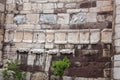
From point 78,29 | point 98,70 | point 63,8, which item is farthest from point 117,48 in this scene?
point 63,8

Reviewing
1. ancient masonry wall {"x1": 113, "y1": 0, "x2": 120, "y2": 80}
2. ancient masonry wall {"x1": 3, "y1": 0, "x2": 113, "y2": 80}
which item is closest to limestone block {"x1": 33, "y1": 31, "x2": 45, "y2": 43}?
ancient masonry wall {"x1": 3, "y1": 0, "x2": 113, "y2": 80}

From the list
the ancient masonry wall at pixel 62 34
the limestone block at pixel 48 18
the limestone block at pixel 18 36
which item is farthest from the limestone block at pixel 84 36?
the limestone block at pixel 18 36

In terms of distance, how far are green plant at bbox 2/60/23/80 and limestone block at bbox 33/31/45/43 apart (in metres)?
0.75

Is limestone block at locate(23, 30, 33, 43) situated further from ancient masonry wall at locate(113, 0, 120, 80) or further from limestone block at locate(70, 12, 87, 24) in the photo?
ancient masonry wall at locate(113, 0, 120, 80)

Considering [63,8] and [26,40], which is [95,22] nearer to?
[63,8]

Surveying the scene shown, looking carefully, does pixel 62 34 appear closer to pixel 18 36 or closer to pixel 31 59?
pixel 31 59

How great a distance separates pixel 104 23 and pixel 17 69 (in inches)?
89.3

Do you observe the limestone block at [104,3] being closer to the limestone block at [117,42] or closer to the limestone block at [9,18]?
Answer: the limestone block at [117,42]

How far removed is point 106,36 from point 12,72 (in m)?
2.33

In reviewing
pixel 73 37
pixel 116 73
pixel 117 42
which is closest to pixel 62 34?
pixel 73 37

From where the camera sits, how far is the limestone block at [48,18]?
7.53 m

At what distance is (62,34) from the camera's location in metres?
7.30

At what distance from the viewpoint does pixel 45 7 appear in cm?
767

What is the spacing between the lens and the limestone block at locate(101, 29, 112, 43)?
6.84 meters
